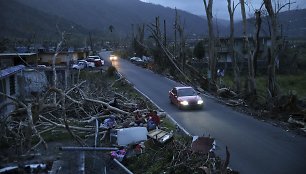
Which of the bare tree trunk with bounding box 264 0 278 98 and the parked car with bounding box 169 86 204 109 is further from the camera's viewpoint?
the bare tree trunk with bounding box 264 0 278 98

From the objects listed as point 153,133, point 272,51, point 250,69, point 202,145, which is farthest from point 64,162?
point 250,69

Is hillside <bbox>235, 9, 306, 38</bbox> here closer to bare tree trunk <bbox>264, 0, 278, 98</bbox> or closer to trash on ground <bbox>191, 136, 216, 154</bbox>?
Answer: bare tree trunk <bbox>264, 0, 278, 98</bbox>

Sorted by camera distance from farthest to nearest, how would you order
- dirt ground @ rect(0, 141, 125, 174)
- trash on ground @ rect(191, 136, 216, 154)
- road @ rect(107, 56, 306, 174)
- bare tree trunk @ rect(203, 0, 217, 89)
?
bare tree trunk @ rect(203, 0, 217, 89) < trash on ground @ rect(191, 136, 216, 154) < road @ rect(107, 56, 306, 174) < dirt ground @ rect(0, 141, 125, 174)

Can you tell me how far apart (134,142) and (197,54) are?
54805mm

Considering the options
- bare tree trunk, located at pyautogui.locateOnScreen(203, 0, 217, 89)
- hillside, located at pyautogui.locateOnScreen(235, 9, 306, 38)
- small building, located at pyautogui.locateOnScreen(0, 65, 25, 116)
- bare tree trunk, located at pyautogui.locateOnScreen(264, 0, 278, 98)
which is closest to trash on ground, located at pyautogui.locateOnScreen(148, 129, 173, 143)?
small building, located at pyautogui.locateOnScreen(0, 65, 25, 116)

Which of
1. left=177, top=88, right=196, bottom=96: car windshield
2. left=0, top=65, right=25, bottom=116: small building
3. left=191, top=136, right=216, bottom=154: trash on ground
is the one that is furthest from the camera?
left=177, top=88, right=196, bottom=96: car windshield

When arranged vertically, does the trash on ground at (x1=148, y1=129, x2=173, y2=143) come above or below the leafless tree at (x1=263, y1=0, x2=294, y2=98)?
below

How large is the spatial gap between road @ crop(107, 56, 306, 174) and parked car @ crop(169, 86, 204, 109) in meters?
0.50

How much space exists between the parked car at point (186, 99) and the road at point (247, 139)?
0.50 m

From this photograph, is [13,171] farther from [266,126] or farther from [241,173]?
[266,126]

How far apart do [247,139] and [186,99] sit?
8.64 metres

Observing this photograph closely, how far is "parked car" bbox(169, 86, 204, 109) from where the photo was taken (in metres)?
25.4

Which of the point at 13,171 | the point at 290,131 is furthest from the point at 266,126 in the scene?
the point at 13,171

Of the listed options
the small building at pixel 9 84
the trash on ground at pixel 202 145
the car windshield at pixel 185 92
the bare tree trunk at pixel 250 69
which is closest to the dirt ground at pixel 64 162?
the trash on ground at pixel 202 145
